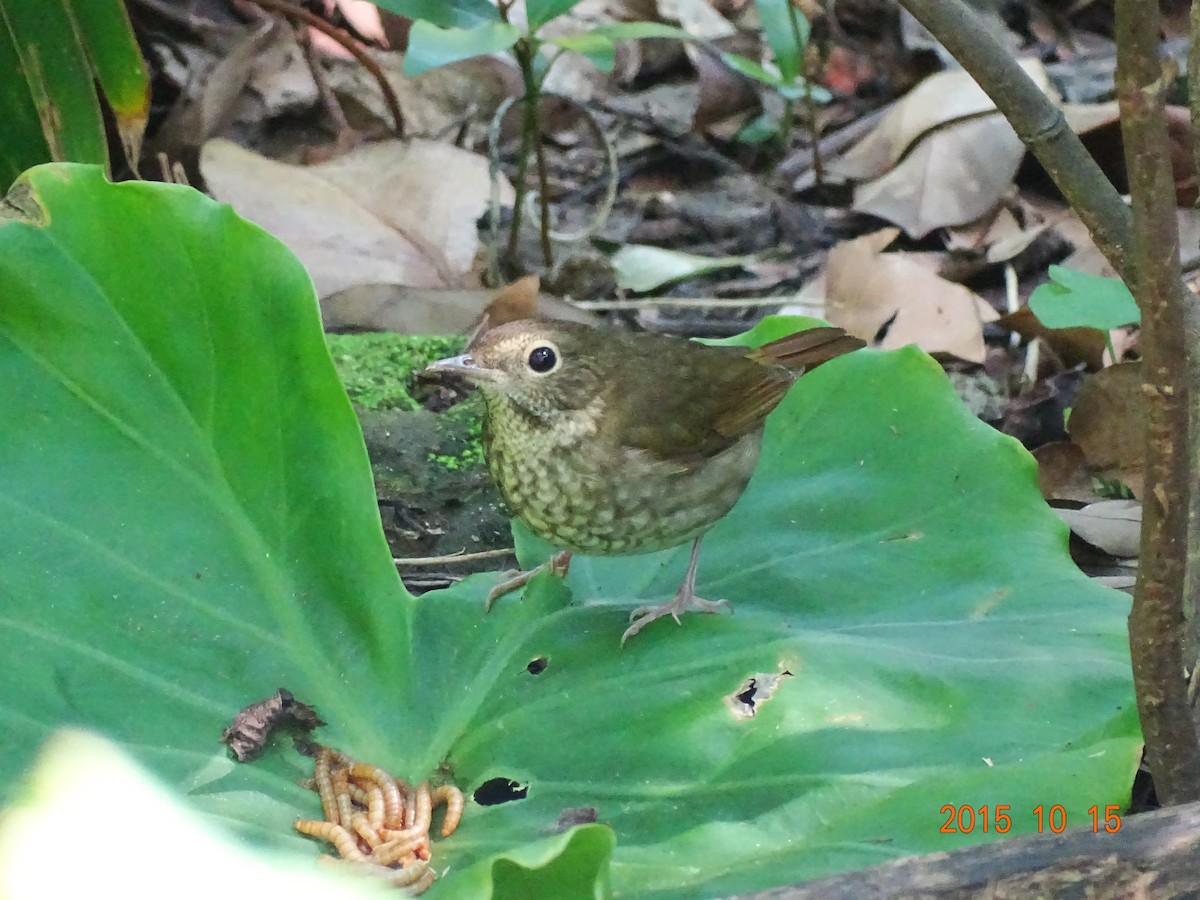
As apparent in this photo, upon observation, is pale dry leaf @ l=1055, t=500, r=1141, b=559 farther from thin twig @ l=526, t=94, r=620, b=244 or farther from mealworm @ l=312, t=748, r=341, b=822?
thin twig @ l=526, t=94, r=620, b=244

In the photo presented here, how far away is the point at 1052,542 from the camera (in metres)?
2.52

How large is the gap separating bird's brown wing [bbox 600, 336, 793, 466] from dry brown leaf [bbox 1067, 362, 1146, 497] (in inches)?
42.6

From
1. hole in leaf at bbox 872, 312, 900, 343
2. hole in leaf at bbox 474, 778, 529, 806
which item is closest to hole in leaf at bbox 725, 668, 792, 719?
hole in leaf at bbox 474, 778, 529, 806

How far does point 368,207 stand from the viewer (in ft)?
14.2

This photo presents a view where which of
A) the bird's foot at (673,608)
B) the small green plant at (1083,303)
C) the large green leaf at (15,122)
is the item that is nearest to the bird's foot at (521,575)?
the bird's foot at (673,608)

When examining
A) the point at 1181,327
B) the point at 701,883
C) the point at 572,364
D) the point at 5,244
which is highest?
the point at 1181,327

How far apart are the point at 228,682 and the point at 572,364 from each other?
38.6 inches

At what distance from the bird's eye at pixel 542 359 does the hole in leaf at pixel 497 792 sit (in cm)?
86

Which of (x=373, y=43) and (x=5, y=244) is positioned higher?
(x=5, y=244)

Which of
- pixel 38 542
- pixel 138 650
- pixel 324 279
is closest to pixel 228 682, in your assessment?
pixel 138 650

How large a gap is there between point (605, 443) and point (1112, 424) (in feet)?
5.28

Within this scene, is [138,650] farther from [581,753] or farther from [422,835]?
[581,753]

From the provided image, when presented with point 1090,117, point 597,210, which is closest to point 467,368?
point 597,210

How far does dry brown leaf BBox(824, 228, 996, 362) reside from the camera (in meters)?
3.98
